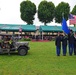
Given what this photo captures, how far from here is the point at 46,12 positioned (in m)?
68.7

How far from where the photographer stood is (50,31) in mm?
60344

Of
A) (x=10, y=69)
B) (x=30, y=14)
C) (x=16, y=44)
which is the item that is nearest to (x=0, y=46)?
(x=16, y=44)

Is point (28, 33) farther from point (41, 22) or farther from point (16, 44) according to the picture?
point (16, 44)

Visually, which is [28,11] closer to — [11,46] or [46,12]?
[46,12]

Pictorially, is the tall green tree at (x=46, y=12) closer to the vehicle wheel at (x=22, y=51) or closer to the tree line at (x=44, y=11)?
the tree line at (x=44, y=11)

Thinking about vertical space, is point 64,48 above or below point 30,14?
below

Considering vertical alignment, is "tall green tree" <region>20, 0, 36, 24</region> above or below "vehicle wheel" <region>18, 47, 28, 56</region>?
above

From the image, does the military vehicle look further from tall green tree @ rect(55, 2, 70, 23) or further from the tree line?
tall green tree @ rect(55, 2, 70, 23)

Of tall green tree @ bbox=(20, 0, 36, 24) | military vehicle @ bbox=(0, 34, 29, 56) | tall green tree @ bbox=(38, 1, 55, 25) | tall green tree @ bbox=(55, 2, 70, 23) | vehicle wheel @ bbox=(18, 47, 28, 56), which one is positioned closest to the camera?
military vehicle @ bbox=(0, 34, 29, 56)

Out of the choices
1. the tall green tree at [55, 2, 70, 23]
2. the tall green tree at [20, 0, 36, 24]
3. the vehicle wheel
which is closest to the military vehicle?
the vehicle wheel

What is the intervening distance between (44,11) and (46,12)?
629mm

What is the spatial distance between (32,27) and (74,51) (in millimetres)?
39411

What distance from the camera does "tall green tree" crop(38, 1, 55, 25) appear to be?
6838 cm

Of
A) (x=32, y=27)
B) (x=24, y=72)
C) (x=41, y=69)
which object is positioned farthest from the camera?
(x=32, y=27)
